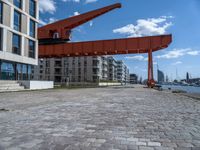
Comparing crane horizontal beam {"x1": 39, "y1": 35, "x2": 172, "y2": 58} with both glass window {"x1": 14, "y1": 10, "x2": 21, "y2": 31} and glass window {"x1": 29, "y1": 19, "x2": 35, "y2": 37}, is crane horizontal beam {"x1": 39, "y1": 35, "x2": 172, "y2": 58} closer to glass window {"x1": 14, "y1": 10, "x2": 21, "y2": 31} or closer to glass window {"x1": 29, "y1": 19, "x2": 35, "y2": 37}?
glass window {"x1": 29, "y1": 19, "x2": 35, "y2": 37}

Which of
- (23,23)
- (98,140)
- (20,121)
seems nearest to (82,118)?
(20,121)

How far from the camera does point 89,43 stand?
41031 millimetres

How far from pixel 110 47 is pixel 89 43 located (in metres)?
4.33

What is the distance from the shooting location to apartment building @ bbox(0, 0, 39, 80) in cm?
2686

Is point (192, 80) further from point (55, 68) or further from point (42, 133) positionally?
point (42, 133)

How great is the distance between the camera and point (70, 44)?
42250 mm

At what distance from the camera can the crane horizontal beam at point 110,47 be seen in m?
36.9

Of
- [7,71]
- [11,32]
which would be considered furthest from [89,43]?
[7,71]

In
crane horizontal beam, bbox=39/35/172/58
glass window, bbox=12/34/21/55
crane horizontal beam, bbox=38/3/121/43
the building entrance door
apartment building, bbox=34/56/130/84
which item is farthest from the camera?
apartment building, bbox=34/56/130/84

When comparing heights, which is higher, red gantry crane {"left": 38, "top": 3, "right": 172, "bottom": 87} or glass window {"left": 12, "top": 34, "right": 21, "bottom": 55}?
red gantry crane {"left": 38, "top": 3, "right": 172, "bottom": 87}

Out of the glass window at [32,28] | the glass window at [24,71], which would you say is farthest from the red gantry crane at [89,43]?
the glass window at [24,71]

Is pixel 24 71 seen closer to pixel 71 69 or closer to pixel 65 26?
pixel 65 26

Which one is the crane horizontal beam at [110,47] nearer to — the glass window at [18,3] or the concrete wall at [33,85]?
the concrete wall at [33,85]

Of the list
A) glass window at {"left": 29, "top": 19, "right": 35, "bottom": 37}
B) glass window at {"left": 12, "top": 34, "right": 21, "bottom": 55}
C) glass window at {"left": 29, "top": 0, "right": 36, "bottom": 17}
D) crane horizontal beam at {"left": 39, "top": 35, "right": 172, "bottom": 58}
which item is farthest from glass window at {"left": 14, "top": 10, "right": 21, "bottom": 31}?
crane horizontal beam at {"left": 39, "top": 35, "right": 172, "bottom": 58}
